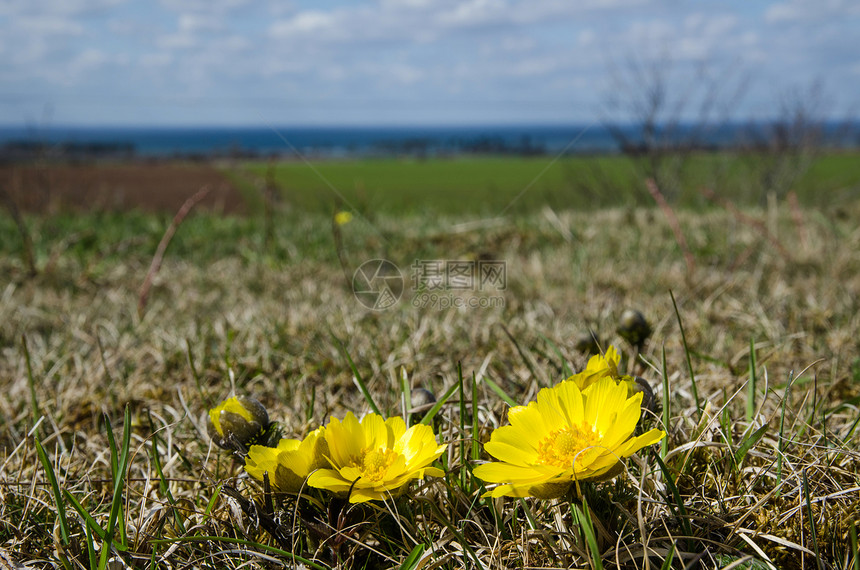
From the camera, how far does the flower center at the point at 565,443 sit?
3.03ft

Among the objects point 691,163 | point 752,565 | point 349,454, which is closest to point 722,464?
point 752,565

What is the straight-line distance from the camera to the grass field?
104 centimetres

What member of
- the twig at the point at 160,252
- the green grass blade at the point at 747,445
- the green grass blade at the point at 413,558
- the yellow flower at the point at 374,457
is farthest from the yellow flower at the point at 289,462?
the twig at the point at 160,252

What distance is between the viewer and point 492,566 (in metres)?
1.01

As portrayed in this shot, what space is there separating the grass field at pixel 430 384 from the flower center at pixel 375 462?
2.0 inches

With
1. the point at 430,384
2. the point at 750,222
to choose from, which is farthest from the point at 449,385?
the point at 750,222

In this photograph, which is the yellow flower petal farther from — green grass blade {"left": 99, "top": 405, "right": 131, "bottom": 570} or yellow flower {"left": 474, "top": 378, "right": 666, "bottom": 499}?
green grass blade {"left": 99, "top": 405, "right": 131, "bottom": 570}

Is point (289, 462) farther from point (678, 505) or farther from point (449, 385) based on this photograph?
point (449, 385)

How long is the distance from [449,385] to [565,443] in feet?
2.73

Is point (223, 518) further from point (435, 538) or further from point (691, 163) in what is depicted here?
point (691, 163)

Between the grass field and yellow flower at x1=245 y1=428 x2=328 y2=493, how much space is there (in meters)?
0.04

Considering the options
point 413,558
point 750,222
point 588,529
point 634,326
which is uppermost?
point 750,222

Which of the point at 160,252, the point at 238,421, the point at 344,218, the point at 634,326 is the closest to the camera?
the point at 238,421

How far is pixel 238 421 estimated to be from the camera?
1104mm
